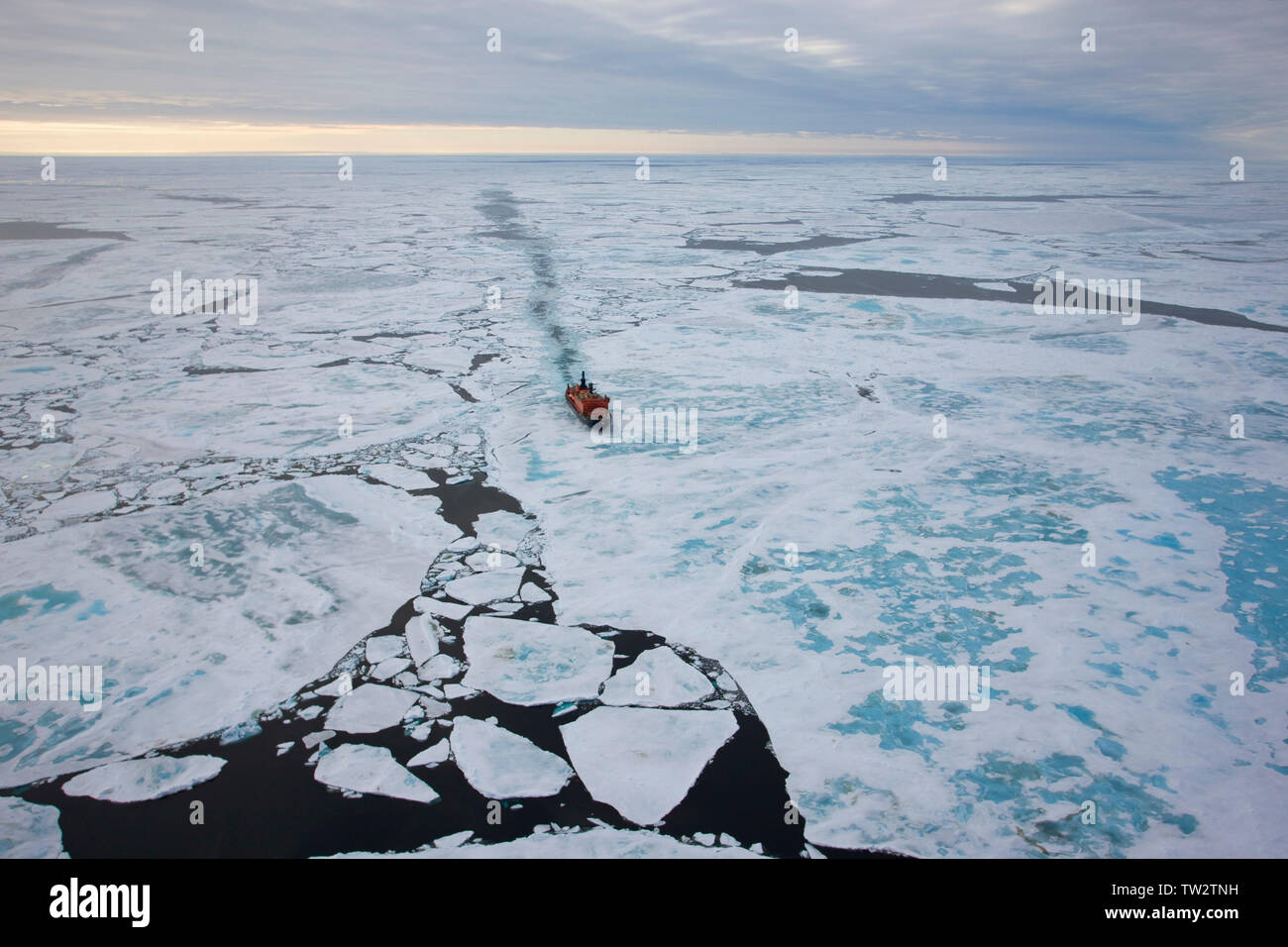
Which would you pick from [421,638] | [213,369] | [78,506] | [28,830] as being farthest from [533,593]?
[213,369]

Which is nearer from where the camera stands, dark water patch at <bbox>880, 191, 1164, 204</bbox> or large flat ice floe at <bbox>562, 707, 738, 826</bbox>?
large flat ice floe at <bbox>562, 707, 738, 826</bbox>

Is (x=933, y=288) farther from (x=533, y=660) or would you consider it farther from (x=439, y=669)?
(x=439, y=669)

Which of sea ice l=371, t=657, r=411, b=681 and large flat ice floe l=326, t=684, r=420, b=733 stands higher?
sea ice l=371, t=657, r=411, b=681

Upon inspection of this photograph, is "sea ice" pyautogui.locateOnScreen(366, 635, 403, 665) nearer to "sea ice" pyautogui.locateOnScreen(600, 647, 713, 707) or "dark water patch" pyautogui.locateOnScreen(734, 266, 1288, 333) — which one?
"sea ice" pyautogui.locateOnScreen(600, 647, 713, 707)

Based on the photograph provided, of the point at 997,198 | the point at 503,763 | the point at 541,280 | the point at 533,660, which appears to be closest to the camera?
the point at 503,763

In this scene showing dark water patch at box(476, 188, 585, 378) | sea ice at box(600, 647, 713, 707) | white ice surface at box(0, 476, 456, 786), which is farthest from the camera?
dark water patch at box(476, 188, 585, 378)

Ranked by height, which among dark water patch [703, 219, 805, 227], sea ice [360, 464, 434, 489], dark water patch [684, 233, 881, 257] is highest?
dark water patch [703, 219, 805, 227]

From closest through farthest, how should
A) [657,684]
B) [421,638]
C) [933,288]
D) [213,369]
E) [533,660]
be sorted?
[657,684], [533,660], [421,638], [213,369], [933,288]

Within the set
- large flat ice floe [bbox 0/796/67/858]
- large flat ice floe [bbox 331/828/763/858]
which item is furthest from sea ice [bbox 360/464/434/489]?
large flat ice floe [bbox 331/828/763/858]
